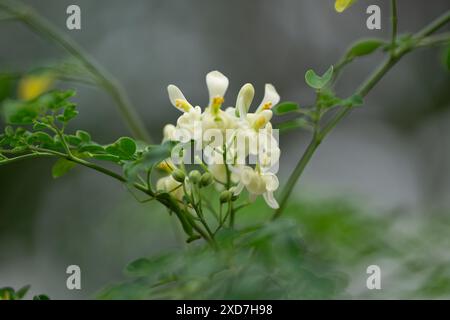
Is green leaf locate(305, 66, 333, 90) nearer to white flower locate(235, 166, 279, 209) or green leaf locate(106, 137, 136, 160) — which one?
white flower locate(235, 166, 279, 209)

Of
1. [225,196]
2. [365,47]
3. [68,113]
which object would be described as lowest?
[225,196]

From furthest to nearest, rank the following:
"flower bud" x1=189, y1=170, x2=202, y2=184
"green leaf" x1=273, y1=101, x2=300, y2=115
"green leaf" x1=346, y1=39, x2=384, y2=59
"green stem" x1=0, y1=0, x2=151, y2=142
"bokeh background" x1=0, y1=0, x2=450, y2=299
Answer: "bokeh background" x1=0, y1=0, x2=450, y2=299, "green stem" x1=0, y1=0, x2=151, y2=142, "green leaf" x1=346, y1=39, x2=384, y2=59, "green leaf" x1=273, y1=101, x2=300, y2=115, "flower bud" x1=189, y1=170, x2=202, y2=184

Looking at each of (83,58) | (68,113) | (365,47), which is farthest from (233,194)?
(83,58)

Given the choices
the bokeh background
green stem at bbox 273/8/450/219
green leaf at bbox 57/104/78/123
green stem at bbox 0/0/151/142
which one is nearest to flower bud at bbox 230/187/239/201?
green stem at bbox 273/8/450/219

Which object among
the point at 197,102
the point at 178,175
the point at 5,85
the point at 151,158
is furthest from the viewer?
the point at 197,102

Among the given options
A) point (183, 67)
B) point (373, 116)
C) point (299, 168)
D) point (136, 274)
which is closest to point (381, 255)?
point (299, 168)

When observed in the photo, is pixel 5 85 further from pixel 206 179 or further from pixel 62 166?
pixel 206 179

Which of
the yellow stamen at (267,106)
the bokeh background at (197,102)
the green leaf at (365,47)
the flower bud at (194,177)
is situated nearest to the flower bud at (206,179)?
A: the flower bud at (194,177)
